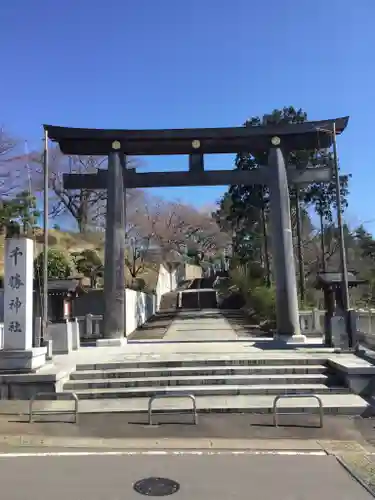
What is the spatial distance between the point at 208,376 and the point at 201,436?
324cm

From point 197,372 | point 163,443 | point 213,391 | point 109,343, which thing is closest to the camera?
point 163,443

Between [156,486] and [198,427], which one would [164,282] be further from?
[156,486]

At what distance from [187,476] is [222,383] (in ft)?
16.8

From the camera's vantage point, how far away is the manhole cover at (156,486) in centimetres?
543

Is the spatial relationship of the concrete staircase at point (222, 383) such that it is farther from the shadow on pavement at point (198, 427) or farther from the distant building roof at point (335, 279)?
the distant building roof at point (335, 279)

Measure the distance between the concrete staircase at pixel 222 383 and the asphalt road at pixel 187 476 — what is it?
2.82 m

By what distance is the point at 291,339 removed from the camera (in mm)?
15844

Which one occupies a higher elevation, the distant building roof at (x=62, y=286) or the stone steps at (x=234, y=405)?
the distant building roof at (x=62, y=286)

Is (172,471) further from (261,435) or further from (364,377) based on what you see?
(364,377)

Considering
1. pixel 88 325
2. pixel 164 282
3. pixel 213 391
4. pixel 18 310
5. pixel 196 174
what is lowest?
pixel 213 391

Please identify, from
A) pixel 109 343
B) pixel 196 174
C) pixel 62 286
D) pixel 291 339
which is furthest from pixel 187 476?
pixel 196 174

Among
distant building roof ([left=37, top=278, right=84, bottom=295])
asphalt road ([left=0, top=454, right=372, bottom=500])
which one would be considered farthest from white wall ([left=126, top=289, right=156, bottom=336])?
asphalt road ([left=0, top=454, right=372, bottom=500])

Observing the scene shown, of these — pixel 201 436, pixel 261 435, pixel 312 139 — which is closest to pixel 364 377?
pixel 261 435

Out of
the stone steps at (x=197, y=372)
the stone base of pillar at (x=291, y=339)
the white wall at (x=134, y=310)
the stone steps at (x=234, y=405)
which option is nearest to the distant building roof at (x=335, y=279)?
the stone base of pillar at (x=291, y=339)
